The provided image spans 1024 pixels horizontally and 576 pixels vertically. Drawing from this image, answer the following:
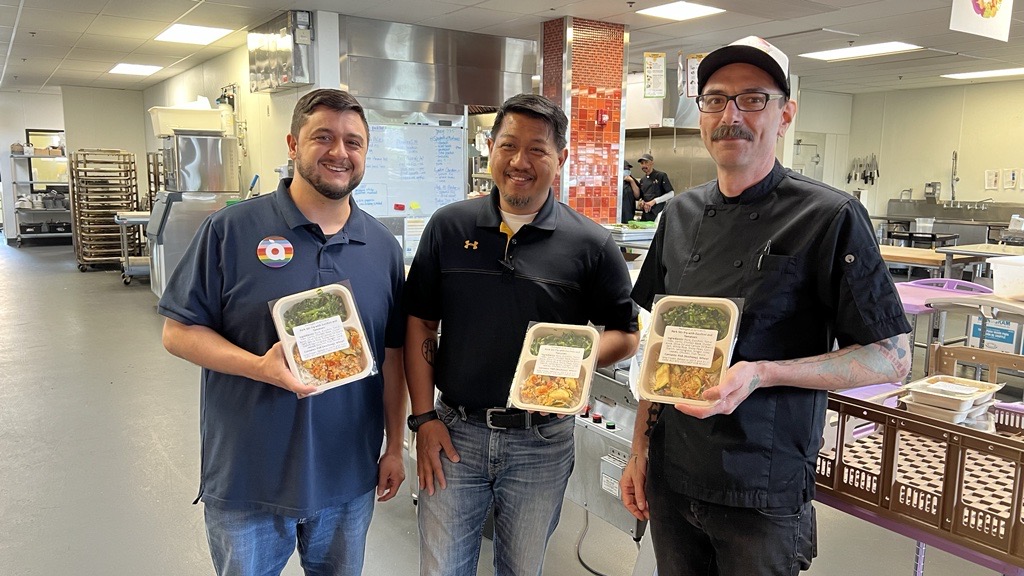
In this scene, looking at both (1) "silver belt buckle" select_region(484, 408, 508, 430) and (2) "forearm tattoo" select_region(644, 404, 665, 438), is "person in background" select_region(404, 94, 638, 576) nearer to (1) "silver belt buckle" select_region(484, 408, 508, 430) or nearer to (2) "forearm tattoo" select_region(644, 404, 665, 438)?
(1) "silver belt buckle" select_region(484, 408, 508, 430)

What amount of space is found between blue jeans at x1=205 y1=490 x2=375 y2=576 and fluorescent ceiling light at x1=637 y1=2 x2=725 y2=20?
21.1ft

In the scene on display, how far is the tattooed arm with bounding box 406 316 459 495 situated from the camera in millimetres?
1877

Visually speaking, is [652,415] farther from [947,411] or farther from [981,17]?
[981,17]

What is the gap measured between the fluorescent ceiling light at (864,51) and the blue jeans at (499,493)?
895cm

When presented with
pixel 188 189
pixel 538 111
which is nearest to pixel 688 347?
pixel 538 111

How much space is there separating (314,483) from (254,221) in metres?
0.67

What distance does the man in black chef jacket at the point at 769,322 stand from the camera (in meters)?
1.36

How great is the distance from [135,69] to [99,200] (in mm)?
2265

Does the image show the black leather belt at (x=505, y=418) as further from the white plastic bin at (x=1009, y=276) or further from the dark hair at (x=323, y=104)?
the white plastic bin at (x=1009, y=276)

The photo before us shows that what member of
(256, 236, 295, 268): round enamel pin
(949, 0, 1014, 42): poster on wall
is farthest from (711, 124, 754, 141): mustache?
(949, 0, 1014, 42): poster on wall

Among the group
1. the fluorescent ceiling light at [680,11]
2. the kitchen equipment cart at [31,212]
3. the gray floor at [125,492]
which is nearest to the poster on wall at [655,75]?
the fluorescent ceiling light at [680,11]

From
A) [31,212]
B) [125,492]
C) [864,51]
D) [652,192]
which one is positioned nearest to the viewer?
[125,492]

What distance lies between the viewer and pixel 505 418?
183 centimetres

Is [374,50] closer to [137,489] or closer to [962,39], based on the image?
[137,489]
